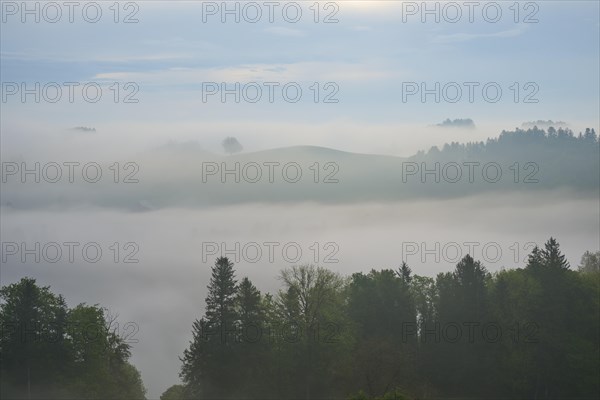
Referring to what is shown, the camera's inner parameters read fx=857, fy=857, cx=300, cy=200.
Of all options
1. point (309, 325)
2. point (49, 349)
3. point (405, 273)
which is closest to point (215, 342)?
point (309, 325)

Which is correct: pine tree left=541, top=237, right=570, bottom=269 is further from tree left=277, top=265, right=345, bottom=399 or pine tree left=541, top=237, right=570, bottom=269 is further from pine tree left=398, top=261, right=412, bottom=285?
tree left=277, top=265, right=345, bottom=399

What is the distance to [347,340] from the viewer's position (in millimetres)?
83562

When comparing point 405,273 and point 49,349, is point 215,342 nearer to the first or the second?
point 49,349

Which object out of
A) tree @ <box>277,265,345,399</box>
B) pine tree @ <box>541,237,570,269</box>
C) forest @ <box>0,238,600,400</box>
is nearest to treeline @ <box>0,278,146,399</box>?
forest @ <box>0,238,600,400</box>

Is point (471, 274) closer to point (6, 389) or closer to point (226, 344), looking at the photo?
point (226, 344)

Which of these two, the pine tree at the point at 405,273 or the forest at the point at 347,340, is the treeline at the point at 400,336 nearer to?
the forest at the point at 347,340

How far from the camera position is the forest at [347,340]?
7944 cm

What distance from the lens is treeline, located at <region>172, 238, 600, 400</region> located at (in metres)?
81.3

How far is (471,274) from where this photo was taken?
9388cm

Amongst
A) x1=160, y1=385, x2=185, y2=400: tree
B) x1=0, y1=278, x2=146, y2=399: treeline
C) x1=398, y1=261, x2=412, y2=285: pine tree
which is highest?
x1=398, y1=261, x2=412, y2=285: pine tree

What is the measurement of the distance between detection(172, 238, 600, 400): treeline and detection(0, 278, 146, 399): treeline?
8827 mm

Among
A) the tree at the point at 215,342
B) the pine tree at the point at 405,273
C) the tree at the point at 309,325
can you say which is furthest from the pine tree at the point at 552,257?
the tree at the point at 215,342

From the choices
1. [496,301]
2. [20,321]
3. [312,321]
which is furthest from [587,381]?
[20,321]

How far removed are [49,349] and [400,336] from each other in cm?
3536
